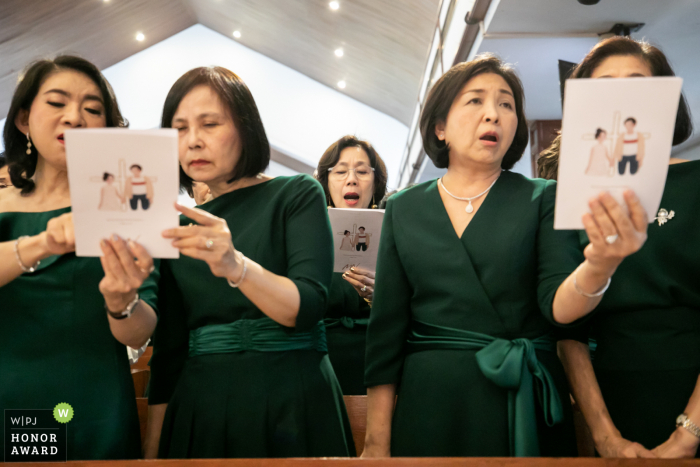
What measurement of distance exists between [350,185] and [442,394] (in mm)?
1937

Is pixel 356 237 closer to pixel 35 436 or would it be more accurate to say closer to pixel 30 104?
pixel 30 104

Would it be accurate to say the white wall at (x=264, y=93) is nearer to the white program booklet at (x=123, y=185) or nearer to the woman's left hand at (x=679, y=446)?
the woman's left hand at (x=679, y=446)

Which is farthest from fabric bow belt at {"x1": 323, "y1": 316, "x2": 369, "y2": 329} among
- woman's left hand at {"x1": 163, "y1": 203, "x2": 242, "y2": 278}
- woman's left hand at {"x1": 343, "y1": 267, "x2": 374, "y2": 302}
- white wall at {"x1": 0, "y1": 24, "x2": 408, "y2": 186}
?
white wall at {"x1": 0, "y1": 24, "x2": 408, "y2": 186}

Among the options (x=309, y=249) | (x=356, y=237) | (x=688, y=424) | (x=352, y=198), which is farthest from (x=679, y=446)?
(x=352, y=198)

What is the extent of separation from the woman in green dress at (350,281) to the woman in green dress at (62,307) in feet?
3.79

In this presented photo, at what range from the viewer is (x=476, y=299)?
157 centimetres

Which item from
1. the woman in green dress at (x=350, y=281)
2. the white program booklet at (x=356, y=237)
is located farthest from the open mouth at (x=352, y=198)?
the white program booklet at (x=356, y=237)

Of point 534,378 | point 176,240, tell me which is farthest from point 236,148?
point 534,378

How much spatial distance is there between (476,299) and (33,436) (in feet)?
3.79

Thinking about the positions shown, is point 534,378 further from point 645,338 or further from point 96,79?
point 96,79

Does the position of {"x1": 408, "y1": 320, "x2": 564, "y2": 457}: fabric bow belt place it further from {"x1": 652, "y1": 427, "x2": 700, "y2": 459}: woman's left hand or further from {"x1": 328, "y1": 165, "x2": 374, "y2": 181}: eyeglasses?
{"x1": 328, "y1": 165, "x2": 374, "y2": 181}: eyeglasses

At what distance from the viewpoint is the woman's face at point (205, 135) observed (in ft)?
5.66

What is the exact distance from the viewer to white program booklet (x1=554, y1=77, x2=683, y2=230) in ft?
3.93

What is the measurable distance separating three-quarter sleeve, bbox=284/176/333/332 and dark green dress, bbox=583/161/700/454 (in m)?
0.77
